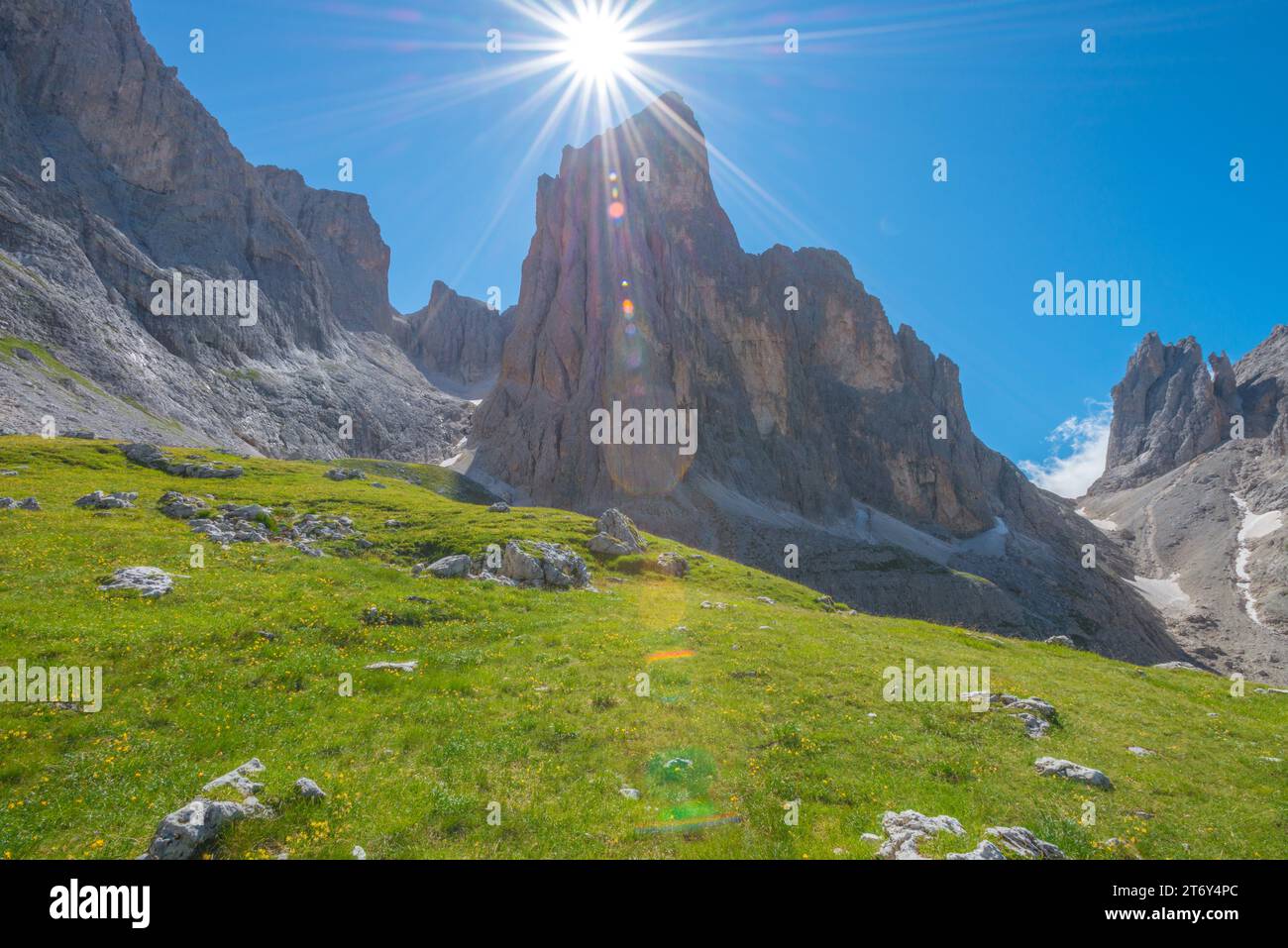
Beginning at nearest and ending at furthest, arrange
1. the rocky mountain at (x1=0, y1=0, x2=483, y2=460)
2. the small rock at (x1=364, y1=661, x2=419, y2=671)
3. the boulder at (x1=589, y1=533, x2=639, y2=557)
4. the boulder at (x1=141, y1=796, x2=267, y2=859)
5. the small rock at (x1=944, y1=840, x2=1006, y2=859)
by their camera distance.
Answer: the boulder at (x1=141, y1=796, x2=267, y2=859)
the small rock at (x1=944, y1=840, x2=1006, y2=859)
the small rock at (x1=364, y1=661, x2=419, y2=671)
the boulder at (x1=589, y1=533, x2=639, y2=557)
the rocky mountain at (x1=0, y1=0, x2=483, y2=460)

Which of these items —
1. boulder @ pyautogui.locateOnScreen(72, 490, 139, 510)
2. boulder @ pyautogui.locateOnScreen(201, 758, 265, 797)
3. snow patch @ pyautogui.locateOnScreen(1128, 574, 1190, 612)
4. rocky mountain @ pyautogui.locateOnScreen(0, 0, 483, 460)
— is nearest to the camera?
boulder @ pyautogui.locateOnScreen(201, 758, 265, 797)

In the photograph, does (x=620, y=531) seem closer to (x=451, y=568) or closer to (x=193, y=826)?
(x=451, y=568)

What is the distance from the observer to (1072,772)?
49.0 feet

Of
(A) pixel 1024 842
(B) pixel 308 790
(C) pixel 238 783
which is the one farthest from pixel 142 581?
(A) pixel 1024 842

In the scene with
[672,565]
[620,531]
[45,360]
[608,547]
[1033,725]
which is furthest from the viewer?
[45,360]

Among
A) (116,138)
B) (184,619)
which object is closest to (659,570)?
(184,619)

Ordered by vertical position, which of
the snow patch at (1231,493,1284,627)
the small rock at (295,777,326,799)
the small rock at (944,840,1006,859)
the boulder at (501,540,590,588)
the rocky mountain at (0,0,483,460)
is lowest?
the snow patch at (1231,493,1284,627)

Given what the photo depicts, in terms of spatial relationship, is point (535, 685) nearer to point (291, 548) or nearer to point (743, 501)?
point (291, 548)

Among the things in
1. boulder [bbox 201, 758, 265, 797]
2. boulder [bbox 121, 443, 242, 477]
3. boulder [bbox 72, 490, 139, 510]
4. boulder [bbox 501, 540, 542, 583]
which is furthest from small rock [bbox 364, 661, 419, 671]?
boulder [bbox 121, 443, 242, 477]

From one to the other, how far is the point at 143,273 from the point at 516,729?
158 m

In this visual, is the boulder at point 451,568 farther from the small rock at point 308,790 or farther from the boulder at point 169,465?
the boulder at point 169,465

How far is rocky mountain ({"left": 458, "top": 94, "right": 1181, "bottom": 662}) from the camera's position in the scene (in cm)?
12544

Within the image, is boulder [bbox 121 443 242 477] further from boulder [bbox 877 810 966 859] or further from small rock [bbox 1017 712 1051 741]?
small rock [bbox 1017 712 1051 741]

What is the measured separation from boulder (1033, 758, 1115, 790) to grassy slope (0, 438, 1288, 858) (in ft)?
1.34
